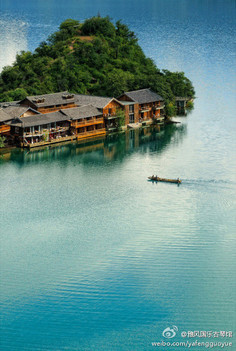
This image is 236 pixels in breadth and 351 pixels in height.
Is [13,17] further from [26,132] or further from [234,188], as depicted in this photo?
[234,188]

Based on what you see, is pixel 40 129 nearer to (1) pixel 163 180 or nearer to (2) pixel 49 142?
(2) pixel 49 142

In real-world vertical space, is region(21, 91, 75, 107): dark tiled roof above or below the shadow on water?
above

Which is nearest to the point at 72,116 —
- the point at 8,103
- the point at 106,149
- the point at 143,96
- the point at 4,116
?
the point at 106,149

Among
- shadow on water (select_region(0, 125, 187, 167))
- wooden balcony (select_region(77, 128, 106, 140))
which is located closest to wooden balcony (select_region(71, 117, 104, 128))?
wooden balcony (select_region(77, 128, 106, 140))

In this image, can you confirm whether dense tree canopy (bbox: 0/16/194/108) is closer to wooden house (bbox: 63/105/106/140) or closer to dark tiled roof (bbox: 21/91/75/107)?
dark tiled roof (bbox: 21/91/75/107)

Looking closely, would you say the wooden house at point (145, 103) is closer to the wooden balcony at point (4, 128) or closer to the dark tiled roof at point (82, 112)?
the dark tiled roof at point (82, 112)

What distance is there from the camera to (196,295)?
977 inches

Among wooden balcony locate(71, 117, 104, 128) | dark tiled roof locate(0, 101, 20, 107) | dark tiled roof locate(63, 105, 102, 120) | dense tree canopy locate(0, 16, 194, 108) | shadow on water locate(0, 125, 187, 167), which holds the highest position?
dense tree canopy locate(0, 16, 194, 108)

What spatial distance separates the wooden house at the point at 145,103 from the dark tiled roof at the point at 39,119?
28.2 ft

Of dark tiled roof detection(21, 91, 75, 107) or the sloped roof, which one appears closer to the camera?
dark tiled roof detection(21, 91, 75, 107)

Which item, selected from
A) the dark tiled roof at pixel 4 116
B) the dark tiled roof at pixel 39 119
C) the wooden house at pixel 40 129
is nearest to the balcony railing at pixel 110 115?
the wooden house at pixel 40 129

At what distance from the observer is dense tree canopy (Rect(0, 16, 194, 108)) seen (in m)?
60.0

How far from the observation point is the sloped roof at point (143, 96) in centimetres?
5581

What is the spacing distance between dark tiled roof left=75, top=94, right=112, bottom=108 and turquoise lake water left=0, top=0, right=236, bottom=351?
4.08 m
